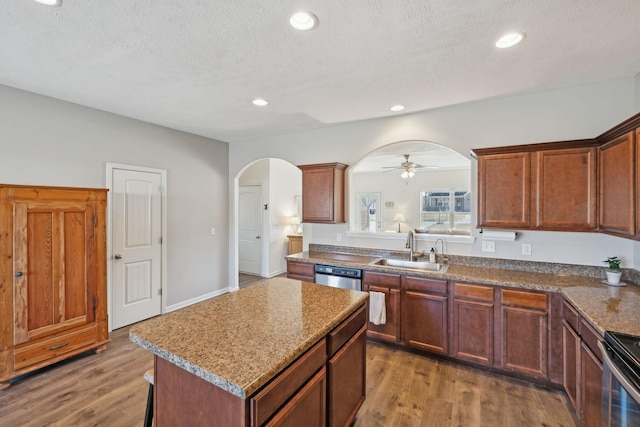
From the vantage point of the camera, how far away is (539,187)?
2.59m

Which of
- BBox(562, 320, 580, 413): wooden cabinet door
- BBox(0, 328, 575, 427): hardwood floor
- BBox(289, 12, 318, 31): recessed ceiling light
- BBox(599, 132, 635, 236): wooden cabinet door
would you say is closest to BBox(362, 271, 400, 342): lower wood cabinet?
BBox(0, 328, 575, 427): hardwood floor

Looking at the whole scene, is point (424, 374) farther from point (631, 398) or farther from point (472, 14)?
point (472, 14)

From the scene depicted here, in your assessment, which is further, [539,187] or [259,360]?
[539,187]

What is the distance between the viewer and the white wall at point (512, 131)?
2641 millimetres

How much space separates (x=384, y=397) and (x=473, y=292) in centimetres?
122

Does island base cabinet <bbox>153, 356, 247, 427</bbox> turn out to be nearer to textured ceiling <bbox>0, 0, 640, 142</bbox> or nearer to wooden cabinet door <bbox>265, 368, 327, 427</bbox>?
wooden cabinet door <bbox>265, 368, 327, 427</bbox>

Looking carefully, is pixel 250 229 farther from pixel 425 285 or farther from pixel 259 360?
pixel 259 360

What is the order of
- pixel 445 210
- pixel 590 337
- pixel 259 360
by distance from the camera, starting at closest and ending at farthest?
pixel 259 360 → pixel 590 337 → pixel 445 210

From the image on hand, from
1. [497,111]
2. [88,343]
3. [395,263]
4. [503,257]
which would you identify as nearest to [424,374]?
[395,263]

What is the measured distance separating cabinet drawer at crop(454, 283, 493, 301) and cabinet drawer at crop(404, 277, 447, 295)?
0.11m

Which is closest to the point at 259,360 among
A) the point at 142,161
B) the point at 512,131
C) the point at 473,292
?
the point at 473,292

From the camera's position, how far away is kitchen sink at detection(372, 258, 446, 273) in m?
3.27

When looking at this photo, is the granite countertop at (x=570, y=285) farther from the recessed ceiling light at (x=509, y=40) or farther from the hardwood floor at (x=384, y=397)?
the recessed ceiling light at (x=509, y=40)

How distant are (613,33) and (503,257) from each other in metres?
1.99
